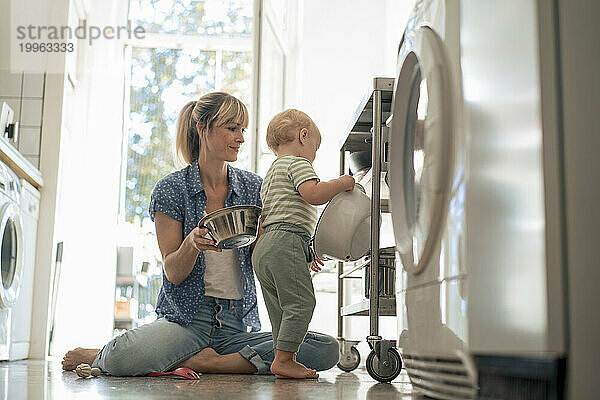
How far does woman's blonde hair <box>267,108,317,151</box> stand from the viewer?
1.79 metres

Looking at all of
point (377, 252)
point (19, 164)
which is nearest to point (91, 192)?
point (19, 164)

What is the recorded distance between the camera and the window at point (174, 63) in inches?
181

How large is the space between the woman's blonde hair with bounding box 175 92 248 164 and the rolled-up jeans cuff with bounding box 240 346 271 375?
582mm

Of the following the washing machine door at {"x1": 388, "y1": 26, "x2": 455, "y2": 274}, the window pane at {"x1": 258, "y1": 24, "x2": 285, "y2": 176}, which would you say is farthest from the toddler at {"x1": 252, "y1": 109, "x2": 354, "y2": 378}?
the window pane at {"x1": 258, "y1": 24, "x2": 285, "y2": 176}

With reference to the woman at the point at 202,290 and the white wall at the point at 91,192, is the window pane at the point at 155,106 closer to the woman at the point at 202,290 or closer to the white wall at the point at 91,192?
the white wall at the point at 91,192

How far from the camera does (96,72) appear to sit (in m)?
4.37

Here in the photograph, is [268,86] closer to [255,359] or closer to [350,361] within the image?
[350,361]

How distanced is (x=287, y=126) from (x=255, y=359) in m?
0.60

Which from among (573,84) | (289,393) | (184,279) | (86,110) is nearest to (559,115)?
(573,84)

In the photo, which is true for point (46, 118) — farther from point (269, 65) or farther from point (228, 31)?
point (228, 31)

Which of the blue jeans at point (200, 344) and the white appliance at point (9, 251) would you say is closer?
the blue jeans at point (200, 344)

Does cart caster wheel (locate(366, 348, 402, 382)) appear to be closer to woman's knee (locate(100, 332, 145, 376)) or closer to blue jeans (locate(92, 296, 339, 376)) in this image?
blue jeans (locate(92, 296, 339, 376))

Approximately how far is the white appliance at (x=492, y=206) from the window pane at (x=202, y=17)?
389 cm

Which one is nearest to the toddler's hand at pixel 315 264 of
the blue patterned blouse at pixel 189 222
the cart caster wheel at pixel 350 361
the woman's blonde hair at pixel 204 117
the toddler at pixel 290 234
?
the toddler at pixel 290 234
